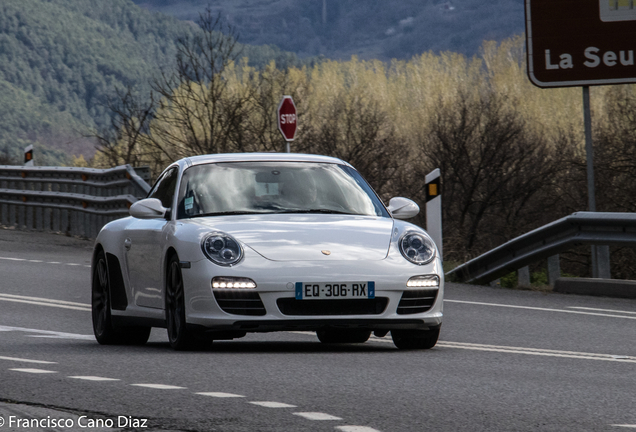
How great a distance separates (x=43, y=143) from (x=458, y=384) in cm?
17368

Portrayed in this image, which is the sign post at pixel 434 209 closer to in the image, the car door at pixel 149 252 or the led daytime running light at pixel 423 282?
the car door at pixel 149 252

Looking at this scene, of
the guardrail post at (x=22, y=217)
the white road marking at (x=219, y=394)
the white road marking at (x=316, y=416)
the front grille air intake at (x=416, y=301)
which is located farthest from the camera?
Answer: the guardrail post at (x=22, y=217)

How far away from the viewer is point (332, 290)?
24.1 ft

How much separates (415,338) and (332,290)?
99cm

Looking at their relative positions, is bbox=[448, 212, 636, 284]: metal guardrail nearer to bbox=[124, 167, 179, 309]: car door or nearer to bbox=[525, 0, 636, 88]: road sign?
bbox=[525, 0, 636, 88]: road sign

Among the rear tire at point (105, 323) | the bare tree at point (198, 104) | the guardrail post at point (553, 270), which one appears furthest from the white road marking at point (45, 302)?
the bare tree at point (198, 104)

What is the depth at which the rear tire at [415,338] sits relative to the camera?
801 centimetres

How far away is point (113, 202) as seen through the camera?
19641 millimetres

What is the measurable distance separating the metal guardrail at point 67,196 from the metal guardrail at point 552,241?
632 centimetres

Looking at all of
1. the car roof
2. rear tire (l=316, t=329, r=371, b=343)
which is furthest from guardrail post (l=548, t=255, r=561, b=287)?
the car roof

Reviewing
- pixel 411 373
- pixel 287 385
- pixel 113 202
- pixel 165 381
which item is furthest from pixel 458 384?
pixel 113 202

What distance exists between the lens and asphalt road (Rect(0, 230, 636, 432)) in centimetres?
503

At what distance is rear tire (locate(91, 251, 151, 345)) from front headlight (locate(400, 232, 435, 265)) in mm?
2349

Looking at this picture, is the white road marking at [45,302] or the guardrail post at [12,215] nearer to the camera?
the white road marking at [45,302]
